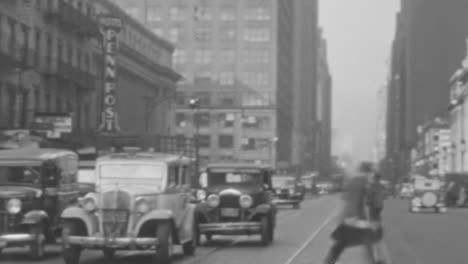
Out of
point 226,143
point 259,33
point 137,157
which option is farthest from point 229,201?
point 259,33

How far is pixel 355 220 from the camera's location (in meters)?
14.7

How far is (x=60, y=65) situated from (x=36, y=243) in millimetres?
40022

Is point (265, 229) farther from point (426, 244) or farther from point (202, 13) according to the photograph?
point (202, 13)

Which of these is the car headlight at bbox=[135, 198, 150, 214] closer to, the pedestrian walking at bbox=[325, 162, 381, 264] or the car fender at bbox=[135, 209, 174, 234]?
the car fender at bbox=[135, 209, 174, 234]

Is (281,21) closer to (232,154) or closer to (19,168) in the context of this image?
(232,154)

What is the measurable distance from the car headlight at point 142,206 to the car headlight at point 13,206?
3.11m

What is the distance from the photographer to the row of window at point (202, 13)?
15225cm

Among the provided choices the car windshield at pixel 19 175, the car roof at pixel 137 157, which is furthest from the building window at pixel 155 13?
the car roof at pixel 137 157

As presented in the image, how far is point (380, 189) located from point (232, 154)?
132337 mm

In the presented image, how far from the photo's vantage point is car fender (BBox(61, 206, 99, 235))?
60.9ft

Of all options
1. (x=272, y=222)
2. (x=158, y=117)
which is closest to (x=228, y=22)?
(x=158, y=117)

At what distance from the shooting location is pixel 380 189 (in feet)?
56.1

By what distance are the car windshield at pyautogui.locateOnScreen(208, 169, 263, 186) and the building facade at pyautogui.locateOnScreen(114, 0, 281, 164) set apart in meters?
122

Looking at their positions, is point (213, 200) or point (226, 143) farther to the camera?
point (226, 143)
